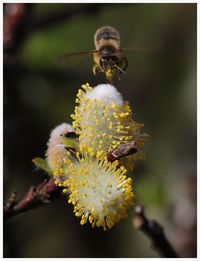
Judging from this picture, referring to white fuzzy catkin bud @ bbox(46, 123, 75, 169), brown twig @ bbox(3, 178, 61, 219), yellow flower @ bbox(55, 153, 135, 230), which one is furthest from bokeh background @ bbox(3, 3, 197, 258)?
yellow flower @ bbox(55, 153, 135, 230)

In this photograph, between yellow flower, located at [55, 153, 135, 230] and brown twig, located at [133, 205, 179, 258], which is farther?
brown twig, located at [133, 205, 179, 258]

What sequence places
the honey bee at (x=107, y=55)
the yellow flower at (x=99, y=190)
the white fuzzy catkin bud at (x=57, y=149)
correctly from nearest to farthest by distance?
the yellow flower at (x=99, y=190) → the white fuzzy catkin bud at (x=57, y=149) → the honey bee at (x=107, y=55)

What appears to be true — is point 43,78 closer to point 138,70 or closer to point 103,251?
point 138,70

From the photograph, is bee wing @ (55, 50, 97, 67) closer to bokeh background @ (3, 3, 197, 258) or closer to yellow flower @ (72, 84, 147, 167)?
yellow flower @ (72, 84, 147, 167)

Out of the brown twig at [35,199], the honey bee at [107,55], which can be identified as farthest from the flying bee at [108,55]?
the brown twig at [35,199]

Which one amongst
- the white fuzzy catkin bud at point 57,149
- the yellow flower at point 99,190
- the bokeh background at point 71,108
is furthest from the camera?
the bokeh background at point 71,108

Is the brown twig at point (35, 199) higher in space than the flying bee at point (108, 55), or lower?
lower

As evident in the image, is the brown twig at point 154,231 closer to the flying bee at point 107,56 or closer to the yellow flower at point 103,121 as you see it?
the yellow flower at point 103,121
